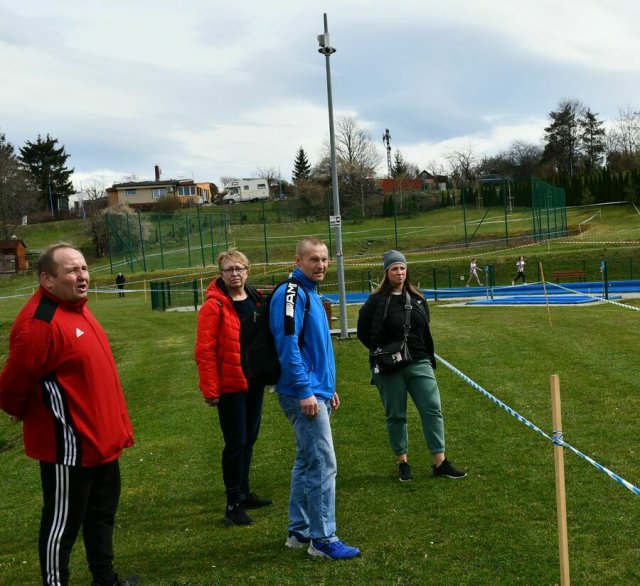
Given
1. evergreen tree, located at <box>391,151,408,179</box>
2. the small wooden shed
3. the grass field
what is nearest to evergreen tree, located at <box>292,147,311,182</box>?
evergreen tree, located at <box>391,151,408,179</box>

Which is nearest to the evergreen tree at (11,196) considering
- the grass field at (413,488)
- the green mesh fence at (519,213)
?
the green mesh fence at (519,213)

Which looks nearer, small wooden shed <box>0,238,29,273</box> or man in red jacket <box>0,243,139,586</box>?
man in red jacket <box>0,243,139,586</box>

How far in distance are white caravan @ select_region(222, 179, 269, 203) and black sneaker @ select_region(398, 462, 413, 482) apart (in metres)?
90.6

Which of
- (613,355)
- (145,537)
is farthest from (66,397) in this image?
(613,355)

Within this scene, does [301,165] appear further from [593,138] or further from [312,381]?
[312,381]

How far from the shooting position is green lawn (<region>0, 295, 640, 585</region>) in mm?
4371

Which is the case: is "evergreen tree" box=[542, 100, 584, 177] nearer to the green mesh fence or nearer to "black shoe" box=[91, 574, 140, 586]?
the green mesh fence

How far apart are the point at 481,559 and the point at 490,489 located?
51.5 inches

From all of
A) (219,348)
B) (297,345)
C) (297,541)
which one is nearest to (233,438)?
(219,348)

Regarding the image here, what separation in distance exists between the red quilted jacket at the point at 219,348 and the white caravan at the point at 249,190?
9100cm

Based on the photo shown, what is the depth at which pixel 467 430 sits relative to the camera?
742cm

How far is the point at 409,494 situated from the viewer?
566 centimetres

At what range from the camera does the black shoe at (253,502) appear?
221 inches

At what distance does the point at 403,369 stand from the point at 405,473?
2.85 feet
